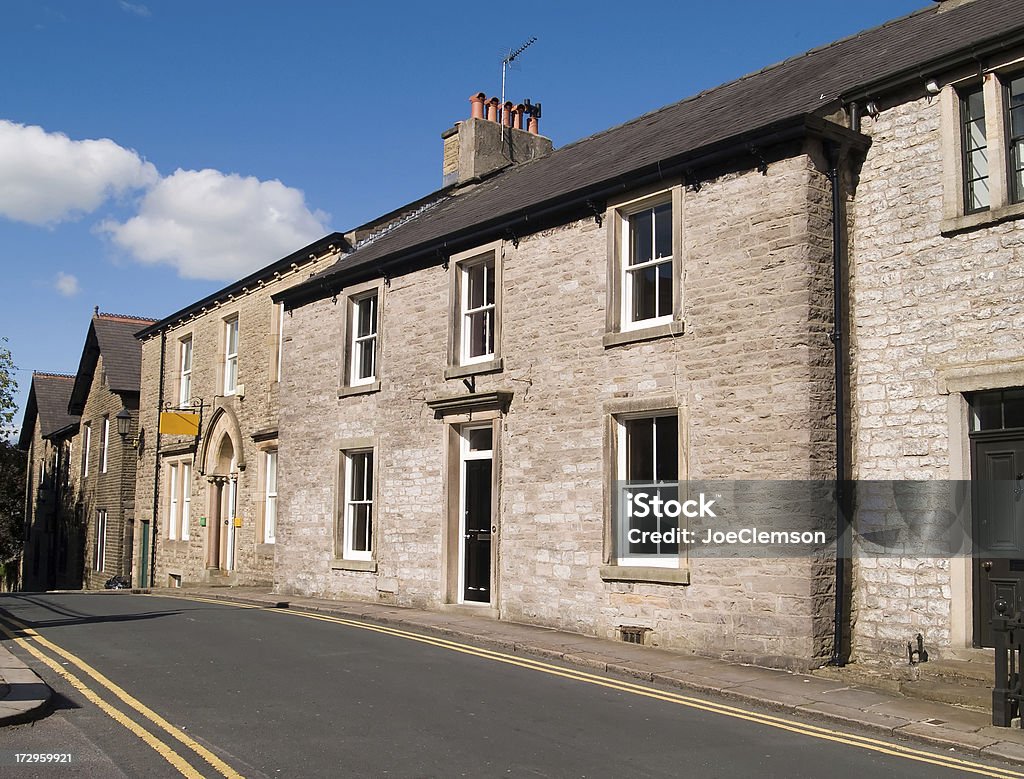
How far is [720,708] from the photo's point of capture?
9188 mm

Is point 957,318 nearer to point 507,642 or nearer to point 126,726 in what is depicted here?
point 507,642

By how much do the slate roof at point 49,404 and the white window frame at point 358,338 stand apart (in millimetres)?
27279

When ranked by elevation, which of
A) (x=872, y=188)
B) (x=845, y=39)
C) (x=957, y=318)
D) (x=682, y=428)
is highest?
(x=845, y=39)

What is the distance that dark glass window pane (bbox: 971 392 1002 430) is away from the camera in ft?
34.7

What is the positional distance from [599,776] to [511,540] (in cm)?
859

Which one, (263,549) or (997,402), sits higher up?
(997,402)

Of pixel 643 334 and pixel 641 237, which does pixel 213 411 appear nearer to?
pixel 641 237

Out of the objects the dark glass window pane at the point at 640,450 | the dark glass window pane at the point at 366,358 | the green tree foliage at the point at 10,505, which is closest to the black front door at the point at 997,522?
the dark glass window pane at the point at 640,450

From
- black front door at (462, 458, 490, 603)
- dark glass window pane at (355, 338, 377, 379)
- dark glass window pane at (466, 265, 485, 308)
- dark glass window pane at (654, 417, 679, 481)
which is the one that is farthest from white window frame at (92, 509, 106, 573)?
dark glass window pane at (654, 417, 679, 481)

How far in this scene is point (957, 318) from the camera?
10.9 meters

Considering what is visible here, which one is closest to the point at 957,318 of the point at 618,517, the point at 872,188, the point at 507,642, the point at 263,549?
the point at 872,188

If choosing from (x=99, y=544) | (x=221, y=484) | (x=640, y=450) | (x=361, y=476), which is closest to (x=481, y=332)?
(x=640, y=450)

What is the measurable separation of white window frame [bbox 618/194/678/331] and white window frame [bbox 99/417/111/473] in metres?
26.4

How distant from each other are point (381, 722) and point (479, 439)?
28.6 feet
